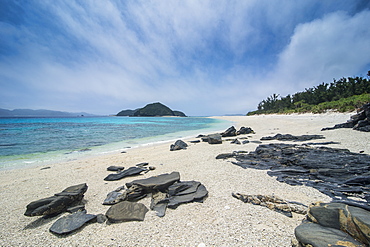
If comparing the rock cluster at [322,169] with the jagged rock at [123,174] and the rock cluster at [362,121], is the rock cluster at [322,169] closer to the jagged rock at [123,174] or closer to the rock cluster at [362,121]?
the jagged rock at [123,174]

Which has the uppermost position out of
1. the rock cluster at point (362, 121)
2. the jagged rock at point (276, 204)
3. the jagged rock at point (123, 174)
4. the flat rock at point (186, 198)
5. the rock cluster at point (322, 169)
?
the rock cluster at point (362, 121)

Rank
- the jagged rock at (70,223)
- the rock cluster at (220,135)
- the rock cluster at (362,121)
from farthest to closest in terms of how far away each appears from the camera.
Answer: the rock cluster at (220,135) < the rock cluster at (362,121) < the jagged rock at (70,223)

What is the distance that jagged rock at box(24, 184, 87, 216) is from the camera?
3.11 metres

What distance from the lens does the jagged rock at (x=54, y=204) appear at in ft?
10.2

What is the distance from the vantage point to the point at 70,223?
9.36 feet

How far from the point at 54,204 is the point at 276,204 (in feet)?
16.1

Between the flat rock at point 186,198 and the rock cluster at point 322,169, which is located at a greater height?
the rock cluster at point 322,169

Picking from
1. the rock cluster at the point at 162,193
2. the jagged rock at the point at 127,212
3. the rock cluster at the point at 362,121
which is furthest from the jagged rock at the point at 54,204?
the rock cluster at the point at 362,121

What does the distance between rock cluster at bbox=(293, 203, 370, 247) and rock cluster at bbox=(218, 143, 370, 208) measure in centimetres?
70

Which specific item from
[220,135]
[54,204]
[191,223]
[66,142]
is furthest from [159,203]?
[66,142]

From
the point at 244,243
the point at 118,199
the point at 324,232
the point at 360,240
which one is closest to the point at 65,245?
the point at 118,199

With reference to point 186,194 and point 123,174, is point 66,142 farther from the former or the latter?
point 186,194

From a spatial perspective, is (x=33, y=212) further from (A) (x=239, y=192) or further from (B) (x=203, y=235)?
(A) (x=239, y=192)

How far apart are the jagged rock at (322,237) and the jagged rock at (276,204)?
0.74 m
